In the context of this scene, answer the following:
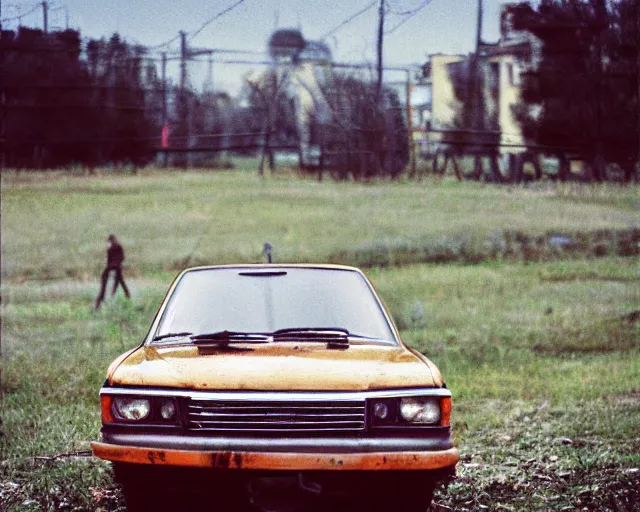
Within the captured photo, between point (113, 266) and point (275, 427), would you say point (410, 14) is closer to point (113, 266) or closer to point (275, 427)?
point (113, 266)

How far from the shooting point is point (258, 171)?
1448 centimetres

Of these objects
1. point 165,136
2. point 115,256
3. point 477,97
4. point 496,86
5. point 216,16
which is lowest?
point 115,256

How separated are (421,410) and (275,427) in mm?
706

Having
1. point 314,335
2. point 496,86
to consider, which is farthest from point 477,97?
point 314,335

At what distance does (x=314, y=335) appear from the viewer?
551 centimetres

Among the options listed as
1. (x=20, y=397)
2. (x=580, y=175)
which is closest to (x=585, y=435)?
(x=20, y=397)

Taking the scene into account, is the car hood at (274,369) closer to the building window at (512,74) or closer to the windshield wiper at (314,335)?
the windshield wiper at (314,335)

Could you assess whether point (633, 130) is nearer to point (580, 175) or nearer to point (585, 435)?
point (580, 175)

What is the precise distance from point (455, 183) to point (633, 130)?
2.63 m

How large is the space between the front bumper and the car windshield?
1193mm

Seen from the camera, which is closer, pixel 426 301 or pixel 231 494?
pixel 231 494

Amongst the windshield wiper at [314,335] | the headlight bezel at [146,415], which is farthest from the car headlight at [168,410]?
the windshield wiper at [314,335]

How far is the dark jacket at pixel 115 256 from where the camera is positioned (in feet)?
46.4

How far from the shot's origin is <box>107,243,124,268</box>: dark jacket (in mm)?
14138
